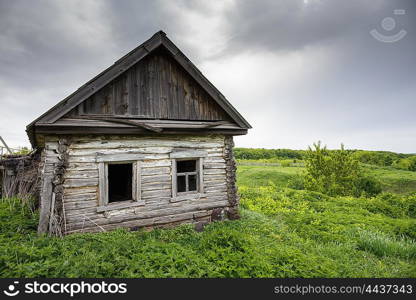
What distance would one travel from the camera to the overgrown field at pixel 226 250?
158 inches

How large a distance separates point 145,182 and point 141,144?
1.18 metres

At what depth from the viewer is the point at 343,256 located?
627 cm

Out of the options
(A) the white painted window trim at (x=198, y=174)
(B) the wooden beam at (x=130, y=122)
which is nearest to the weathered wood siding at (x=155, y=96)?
(B) the wooden beam at (x=130, y=122)

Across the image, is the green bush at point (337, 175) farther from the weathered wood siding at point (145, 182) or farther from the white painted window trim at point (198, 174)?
the white painted window trim at point (198, 174)

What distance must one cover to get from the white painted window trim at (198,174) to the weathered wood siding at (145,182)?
110 millimetres

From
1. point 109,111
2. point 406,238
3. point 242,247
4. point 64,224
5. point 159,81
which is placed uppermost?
point 159,81

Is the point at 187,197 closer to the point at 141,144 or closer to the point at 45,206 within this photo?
the point at 141,144

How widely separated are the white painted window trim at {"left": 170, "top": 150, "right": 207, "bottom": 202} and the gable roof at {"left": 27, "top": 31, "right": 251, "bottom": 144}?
2.01m

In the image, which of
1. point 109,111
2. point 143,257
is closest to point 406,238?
point 143,257

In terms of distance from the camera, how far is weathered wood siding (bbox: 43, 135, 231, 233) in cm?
599

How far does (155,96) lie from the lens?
286 inches

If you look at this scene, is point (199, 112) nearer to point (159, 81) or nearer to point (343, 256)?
point (159, 81)

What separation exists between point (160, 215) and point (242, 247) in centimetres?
302

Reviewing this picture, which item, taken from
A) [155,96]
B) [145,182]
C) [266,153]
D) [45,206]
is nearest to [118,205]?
[145,182]
